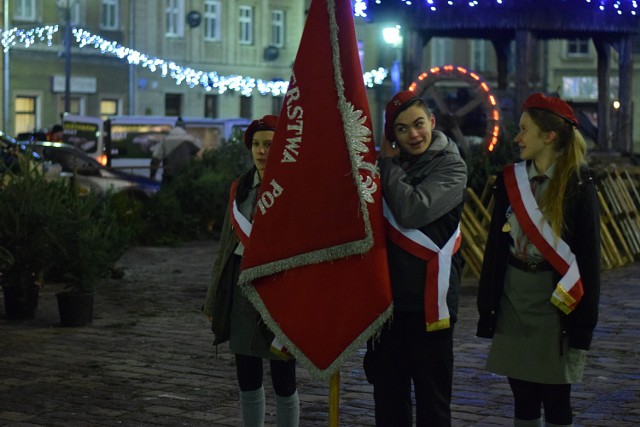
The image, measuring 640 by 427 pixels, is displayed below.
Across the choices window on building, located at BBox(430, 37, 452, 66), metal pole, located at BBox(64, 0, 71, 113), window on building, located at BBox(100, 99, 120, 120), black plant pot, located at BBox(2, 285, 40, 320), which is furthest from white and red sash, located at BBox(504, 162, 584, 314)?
window on building, located at BBox(430, 37, 452, 66)

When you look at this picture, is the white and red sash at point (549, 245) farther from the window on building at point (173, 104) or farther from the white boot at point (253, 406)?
the window on building at point (173, 104)

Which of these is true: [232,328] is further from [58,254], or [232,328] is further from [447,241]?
[58,254]

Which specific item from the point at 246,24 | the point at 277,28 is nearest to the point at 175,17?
the point at 246,24

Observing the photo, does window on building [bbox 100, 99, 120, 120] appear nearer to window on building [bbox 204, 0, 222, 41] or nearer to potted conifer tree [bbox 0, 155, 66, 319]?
window on building [bbox 204, 0, 222, 41]

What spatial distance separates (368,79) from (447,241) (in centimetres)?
4434

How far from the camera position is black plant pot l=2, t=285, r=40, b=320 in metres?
11.9

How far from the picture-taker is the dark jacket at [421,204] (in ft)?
18.1

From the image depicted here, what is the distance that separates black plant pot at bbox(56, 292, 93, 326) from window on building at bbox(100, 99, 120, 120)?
36.9 m

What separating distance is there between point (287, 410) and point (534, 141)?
1676mm

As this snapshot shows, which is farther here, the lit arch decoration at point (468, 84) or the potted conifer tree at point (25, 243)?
the lit arch decoration at point (468, 84)

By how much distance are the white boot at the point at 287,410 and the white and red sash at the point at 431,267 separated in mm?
1027

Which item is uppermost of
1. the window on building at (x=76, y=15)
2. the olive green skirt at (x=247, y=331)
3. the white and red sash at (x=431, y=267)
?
the window on building at (x=76, y=15)

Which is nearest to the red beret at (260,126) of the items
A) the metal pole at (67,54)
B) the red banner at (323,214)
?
the red banner at (323,214)

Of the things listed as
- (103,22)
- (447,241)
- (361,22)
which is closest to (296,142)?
(447,241)
